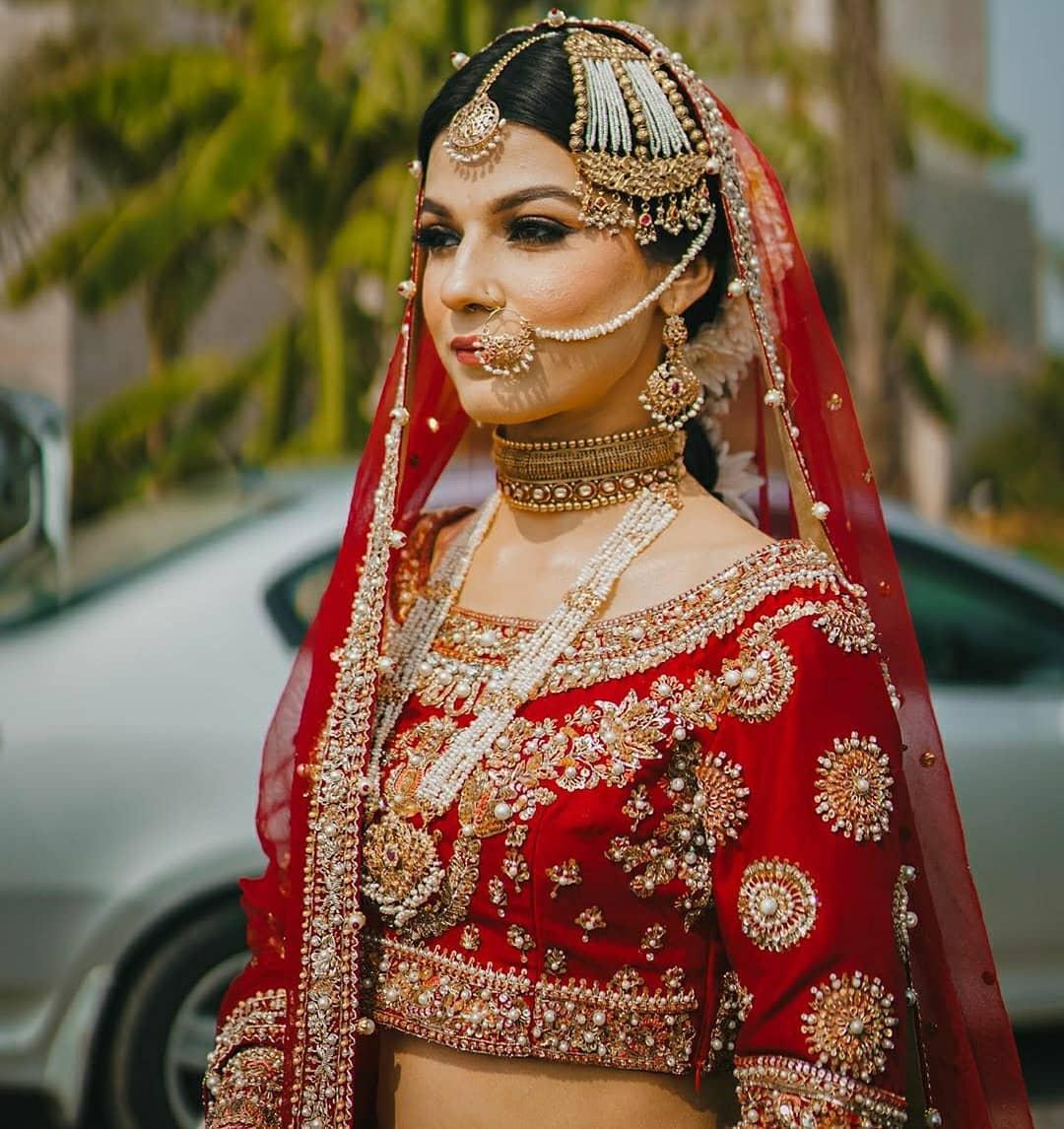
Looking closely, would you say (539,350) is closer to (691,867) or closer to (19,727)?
(691,867)

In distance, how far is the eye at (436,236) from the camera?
1.75m

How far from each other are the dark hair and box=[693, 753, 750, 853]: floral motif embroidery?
0.60 meters

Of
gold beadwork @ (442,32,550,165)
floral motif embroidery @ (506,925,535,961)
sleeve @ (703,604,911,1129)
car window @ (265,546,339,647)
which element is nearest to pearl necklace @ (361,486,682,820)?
floral motif embroidery @ (506,925,535,961)

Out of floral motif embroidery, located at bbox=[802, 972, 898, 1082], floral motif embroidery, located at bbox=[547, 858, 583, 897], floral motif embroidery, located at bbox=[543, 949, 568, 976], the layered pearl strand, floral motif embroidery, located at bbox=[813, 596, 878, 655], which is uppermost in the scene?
the layered pearl strand

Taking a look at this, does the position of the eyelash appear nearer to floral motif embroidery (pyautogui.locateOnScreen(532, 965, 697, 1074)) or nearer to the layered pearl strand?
the layered pearl strand

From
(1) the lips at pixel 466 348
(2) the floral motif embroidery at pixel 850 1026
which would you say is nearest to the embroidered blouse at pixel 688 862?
(2) the floral motif embroidery at pixel 850 1026

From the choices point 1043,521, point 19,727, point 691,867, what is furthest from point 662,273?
point 1043,521

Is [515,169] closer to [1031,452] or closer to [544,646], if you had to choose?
[544,646]

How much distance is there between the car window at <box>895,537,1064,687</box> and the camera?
3863mm

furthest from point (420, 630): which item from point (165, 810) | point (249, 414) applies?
point (249, 414)

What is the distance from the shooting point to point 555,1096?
1648 mm

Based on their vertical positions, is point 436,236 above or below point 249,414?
below

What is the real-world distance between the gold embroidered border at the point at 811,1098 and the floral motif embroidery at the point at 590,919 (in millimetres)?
215

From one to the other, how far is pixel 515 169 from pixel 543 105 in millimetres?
81
